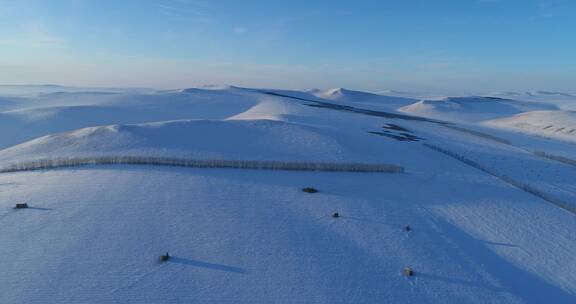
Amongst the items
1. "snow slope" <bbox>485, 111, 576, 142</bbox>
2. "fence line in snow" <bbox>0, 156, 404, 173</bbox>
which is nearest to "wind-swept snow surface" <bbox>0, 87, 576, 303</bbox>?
"fence line in snow" <bbox>0, 156, 404, 173</bbox>

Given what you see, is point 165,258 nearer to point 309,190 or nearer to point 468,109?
point 309,190

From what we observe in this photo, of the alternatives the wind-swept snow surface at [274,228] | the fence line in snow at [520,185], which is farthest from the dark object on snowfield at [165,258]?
the fence line in snow at [520,185]

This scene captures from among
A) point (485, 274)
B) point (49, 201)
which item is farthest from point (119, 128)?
point (485, 274)

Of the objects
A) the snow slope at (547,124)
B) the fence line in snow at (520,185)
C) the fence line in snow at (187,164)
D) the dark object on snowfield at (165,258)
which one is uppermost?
the snow slope at (547,124)

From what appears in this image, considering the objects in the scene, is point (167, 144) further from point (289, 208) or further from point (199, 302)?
point (199, 302)

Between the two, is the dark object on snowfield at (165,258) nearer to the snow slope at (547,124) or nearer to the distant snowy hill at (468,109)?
the snow slope at (547,124)

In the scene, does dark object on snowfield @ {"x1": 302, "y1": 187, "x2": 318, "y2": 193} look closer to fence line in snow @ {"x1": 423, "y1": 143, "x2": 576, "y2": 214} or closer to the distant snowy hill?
fence line in snow @ {"x1": 423, "y1": 143, "x2": 576, "y2": 214}
